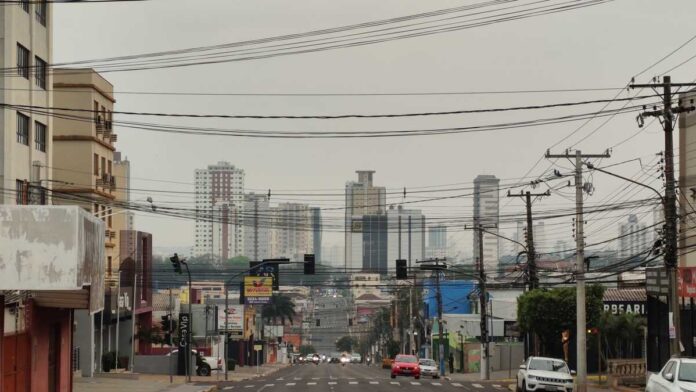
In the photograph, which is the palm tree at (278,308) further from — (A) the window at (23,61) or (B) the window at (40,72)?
(A) the window at (23,61)

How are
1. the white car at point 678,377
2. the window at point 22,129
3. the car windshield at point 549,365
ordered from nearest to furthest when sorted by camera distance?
the white car at point 678,377, the car windshield at point 549,365, the window at point 22,129

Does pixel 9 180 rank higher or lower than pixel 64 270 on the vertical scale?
higher

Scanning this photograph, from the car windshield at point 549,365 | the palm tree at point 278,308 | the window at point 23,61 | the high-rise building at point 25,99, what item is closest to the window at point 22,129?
the high-rise building at point 25,99

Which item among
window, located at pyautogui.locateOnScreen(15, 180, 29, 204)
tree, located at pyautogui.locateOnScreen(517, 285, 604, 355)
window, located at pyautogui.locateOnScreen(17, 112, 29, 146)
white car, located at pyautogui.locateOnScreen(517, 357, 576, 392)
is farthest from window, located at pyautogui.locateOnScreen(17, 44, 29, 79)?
tree, located at pyautogui.locateOnScreen(517, 285, 604, 355)

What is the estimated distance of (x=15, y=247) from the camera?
3272 cm

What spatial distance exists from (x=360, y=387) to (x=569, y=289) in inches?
712

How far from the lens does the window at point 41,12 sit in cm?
5057

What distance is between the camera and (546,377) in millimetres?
43969

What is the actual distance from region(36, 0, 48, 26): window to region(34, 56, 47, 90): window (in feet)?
6.10

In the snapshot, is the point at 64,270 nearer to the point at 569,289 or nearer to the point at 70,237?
the point at 70,237

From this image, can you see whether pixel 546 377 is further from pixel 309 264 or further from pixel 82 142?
pixel 82 142

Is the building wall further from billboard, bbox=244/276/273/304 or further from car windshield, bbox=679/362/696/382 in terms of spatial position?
billboard, bbox=244/276/273/304

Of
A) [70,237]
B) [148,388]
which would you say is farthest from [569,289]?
[70,237]

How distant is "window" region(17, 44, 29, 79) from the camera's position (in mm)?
47875
